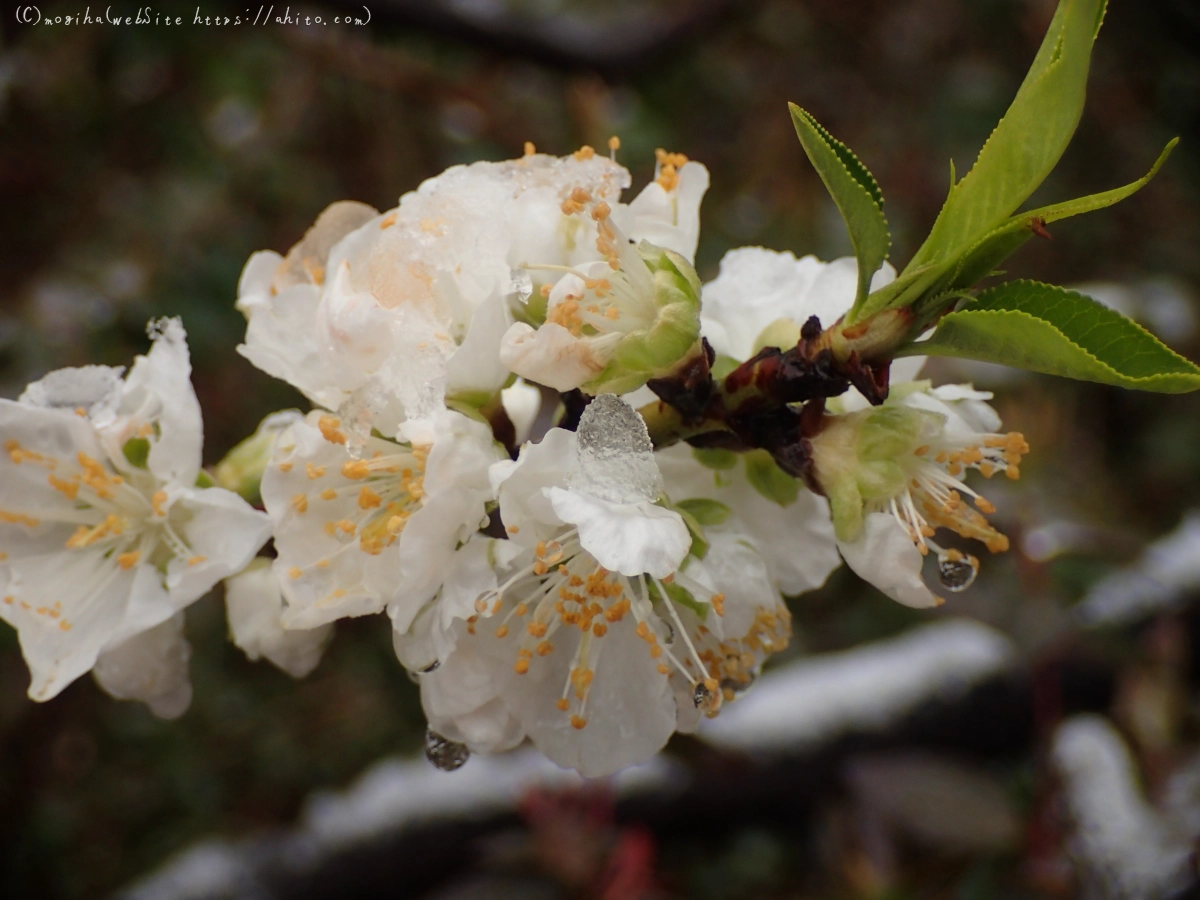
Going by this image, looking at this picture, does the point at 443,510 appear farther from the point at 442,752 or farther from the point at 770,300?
the point at 770,300

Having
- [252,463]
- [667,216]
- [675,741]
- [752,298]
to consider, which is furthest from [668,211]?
[675,741]

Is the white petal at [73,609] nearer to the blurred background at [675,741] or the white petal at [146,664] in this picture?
the white petal at [146,664]

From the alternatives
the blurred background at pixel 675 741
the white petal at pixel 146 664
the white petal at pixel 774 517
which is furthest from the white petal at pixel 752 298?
the blurred background at pixel 675 741

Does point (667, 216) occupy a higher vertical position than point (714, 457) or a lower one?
higher

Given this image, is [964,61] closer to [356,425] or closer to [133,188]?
[133,188]

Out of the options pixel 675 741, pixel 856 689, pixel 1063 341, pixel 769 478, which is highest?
pixel 1063 341

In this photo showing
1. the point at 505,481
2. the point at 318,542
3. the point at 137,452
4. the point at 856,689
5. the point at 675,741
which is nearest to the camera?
the point at 505,481

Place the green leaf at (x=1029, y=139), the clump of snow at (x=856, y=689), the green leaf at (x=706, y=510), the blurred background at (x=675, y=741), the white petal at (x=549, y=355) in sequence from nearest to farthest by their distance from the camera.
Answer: the green leaf at (x=1029, y=139)
the white petal at (x=549, y=355)
the green leaf at (x=706, y=510)
the blurred background at (x=675, y=741)
the clump of snow at (x=856, y=689)
